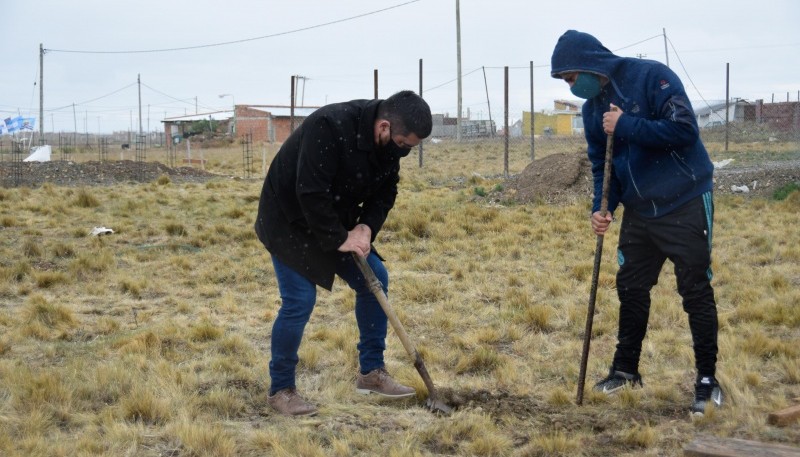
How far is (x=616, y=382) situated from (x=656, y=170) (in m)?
1.25

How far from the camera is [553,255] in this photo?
29.6 ft

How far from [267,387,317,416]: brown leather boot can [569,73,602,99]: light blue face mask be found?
219 centimetres

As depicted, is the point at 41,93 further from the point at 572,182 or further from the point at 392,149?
the point at 392,149

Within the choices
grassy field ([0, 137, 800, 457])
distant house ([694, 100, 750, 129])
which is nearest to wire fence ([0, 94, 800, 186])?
distant house ([694, 100, 750, 129])

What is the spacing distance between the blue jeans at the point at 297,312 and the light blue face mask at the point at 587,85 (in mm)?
1432

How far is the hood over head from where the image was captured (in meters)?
4.12

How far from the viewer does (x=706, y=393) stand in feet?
13.5

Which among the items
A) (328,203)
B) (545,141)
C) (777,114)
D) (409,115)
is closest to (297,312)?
(328,203)

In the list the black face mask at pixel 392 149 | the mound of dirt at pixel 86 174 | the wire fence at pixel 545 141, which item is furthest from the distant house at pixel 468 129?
the black face mask at pixel 392 149

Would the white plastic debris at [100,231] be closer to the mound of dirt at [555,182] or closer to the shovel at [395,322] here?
the mound of dirt at [555,182]

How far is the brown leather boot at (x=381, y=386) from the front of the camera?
4484 millimetres

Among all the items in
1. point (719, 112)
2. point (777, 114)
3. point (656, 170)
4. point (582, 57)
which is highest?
point (719, 112)

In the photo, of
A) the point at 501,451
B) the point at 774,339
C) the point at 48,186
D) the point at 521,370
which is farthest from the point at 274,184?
the point at 48,186

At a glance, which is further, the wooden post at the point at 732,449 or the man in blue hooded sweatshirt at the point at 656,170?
the man in blue hooded sweatshirt at the point at 656,170
